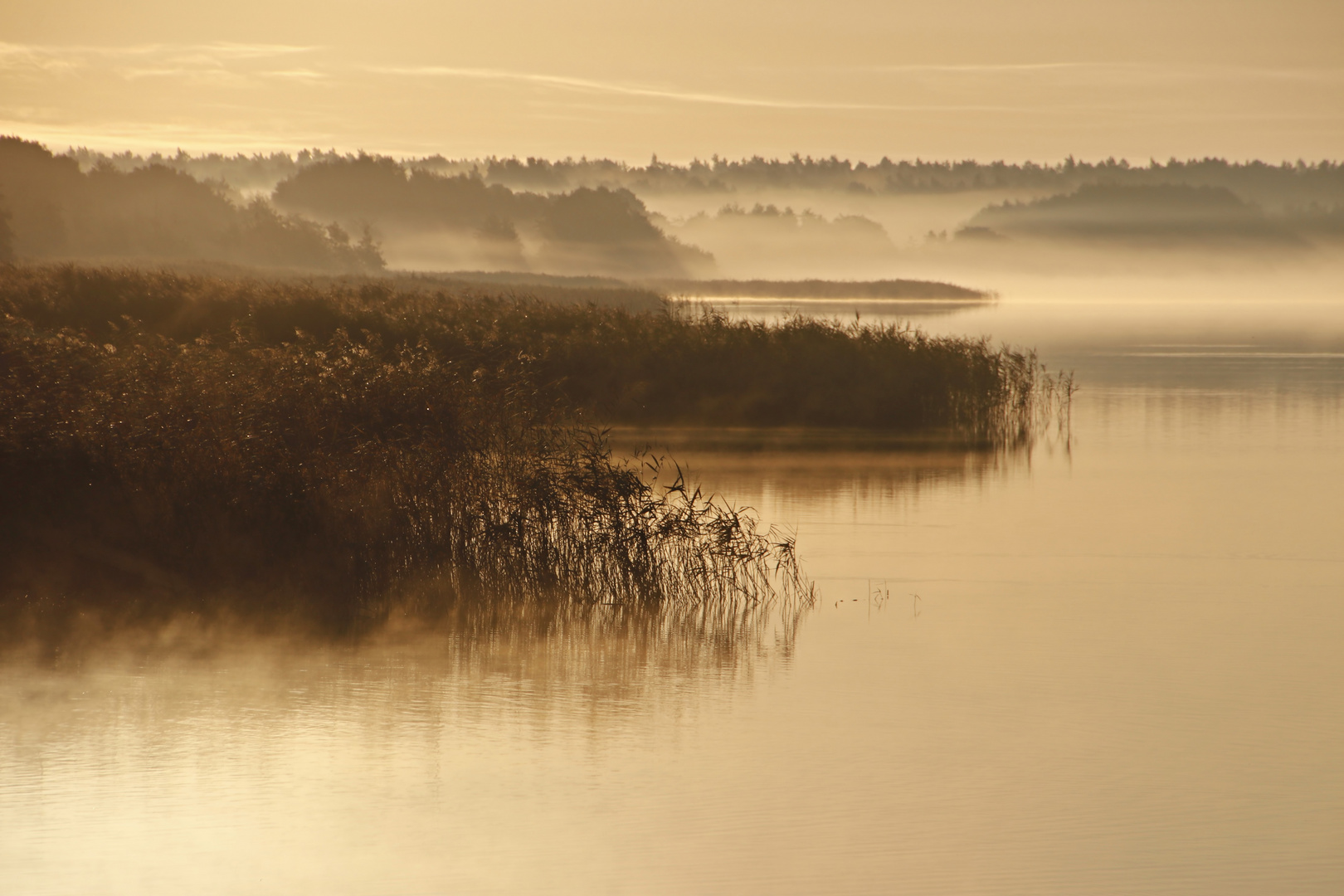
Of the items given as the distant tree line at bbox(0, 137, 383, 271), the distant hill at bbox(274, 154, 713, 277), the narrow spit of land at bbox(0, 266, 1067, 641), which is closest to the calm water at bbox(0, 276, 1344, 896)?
the narrow spit of land at bbox(0, 266, 1067, 641)

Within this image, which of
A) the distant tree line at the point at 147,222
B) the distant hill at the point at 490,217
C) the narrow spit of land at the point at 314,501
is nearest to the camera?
the narrow spit of land at the point at 314,501

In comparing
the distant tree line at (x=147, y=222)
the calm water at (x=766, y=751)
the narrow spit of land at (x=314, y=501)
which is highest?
the distant tree line at (x=147, y=222)

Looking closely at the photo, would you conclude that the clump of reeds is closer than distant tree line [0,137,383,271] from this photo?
Yes

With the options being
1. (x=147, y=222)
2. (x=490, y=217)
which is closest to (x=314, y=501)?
(x=147, y=222)

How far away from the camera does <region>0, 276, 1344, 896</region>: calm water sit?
6371 mm

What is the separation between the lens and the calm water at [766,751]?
6.37 metres

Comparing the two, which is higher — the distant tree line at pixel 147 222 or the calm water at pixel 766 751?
the distant tree line at pixel 147 222

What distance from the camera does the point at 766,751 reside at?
7906mm

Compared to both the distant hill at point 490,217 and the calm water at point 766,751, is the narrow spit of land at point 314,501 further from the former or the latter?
the distant hill at point 490,217

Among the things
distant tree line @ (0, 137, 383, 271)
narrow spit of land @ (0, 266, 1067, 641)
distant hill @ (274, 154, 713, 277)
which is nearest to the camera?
narrow spit of land @ (0, 266, 1067, 641)

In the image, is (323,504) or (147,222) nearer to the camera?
(323,504)

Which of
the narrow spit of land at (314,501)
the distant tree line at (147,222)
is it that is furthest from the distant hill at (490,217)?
the narrow spit of land at (314,501)

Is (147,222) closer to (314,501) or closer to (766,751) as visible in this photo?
(314,501)

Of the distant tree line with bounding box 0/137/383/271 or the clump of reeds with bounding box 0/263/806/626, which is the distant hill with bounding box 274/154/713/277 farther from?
the clump of reeds with bounding box 0/263/806/626
